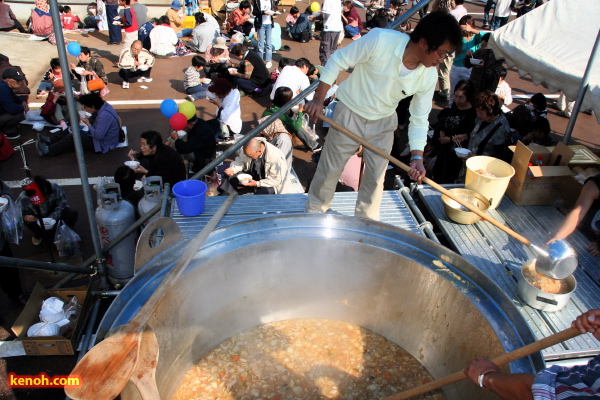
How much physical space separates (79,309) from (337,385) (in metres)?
3.02

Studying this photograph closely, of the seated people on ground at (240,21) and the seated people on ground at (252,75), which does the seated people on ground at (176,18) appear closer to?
the seated people on ground at (240,21)

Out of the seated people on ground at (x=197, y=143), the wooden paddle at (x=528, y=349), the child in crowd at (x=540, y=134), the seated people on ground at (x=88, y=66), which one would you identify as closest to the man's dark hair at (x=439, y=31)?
the wooden paddle at (x=528, y=349)

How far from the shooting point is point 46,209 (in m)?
6.19

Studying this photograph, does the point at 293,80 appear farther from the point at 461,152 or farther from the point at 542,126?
the point at 542,126

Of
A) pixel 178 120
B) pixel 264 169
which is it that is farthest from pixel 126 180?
pixel 264 169

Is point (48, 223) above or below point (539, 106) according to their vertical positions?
below

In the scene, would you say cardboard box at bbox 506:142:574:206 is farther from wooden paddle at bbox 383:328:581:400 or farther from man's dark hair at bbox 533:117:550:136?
wooden paddle at bbox 383:328:581:400

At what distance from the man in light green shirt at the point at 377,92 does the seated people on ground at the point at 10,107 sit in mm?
7244

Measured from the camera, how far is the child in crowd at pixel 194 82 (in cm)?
1110

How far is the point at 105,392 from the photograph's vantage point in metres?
2.49

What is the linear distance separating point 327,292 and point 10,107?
8006mm

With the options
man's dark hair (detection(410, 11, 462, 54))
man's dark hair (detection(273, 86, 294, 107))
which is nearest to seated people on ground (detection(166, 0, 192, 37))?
man's dark hair (detection(273, 86, 294, 107))

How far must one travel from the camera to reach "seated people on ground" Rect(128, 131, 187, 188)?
6.22 metres

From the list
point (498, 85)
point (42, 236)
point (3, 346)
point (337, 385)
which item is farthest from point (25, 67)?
point (337, 385)
